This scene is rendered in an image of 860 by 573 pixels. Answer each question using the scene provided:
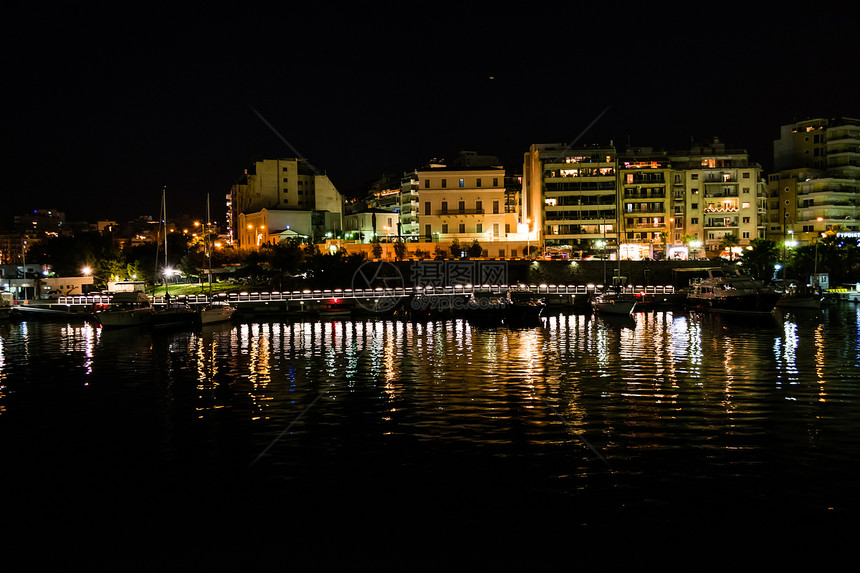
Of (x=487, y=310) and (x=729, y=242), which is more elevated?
(x=729, y=242)

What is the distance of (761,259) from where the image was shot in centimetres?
8444

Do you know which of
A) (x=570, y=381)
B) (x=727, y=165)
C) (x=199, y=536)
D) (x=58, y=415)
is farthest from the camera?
(x=727, y=165)

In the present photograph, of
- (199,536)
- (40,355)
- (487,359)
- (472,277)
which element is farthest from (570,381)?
(472,277)

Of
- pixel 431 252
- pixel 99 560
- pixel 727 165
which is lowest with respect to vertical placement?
pixel 99 560

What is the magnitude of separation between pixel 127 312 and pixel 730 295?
51913 millimetres

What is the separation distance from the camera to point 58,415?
77.5ft

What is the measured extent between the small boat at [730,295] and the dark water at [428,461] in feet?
78.1

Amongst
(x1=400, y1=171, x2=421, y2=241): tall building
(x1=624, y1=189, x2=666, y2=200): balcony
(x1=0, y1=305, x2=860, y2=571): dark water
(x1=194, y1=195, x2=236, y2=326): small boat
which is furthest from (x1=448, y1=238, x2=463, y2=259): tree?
(x1=0, y1=305, x2=860, y2=571): dark water

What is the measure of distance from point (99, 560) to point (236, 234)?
407ft

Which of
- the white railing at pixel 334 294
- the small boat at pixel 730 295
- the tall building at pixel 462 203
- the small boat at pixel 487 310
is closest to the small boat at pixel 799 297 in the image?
the small boat at pixel 730 295

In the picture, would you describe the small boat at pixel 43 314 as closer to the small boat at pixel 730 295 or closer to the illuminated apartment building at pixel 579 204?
the illuminated apartment building at pixel 579 204

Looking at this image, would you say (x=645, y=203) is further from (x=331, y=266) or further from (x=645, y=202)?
(x=331, y=266)

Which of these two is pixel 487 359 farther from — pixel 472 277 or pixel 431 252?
pixel 431 252

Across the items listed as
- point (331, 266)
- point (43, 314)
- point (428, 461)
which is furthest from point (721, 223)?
point (428, 461)
